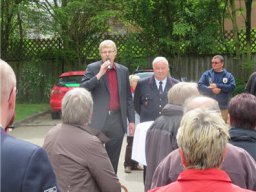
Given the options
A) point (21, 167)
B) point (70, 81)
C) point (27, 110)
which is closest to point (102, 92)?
point (21, 167)

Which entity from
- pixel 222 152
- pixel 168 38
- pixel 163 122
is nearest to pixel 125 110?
pixel 163 122

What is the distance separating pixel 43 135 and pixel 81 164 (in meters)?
9.82

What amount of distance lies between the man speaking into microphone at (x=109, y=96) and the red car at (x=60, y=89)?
9.94 metres

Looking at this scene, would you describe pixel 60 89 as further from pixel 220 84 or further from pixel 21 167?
pixel 21 167

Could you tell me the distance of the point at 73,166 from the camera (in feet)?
13.1

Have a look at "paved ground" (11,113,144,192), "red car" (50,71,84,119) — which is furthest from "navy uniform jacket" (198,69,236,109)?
"red car" (50,71,84,119)

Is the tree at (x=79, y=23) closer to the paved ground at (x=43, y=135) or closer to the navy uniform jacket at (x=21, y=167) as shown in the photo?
the paved ground at (x=43, y=135)

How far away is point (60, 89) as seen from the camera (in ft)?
55.2

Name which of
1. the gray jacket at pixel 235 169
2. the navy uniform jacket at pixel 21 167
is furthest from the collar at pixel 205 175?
the gray jacket at pixel 235 169

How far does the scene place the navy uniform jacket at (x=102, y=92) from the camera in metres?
6.61

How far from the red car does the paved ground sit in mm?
385

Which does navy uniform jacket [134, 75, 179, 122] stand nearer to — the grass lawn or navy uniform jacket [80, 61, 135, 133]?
navy uniform jacket [80, 61, 135, 133]

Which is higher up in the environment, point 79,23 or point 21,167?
point 79,23

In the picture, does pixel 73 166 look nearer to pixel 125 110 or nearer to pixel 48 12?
pixel 125 110
